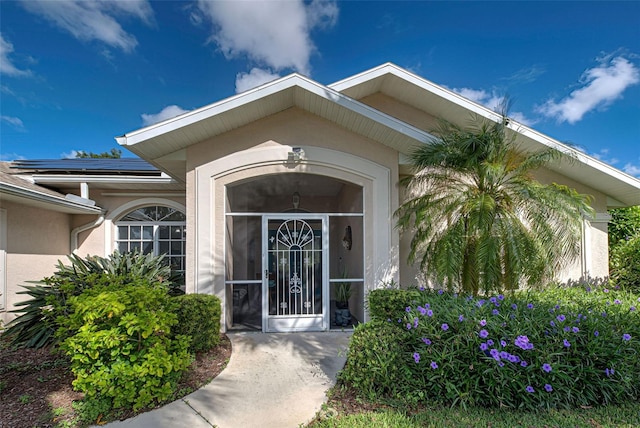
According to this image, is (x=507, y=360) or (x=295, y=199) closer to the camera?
(x=507, y=360)

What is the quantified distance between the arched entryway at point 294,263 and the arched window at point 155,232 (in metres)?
2.52

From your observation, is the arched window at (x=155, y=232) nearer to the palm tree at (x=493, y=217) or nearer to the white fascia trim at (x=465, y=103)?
the white fascia trim at (x=465, y=103)

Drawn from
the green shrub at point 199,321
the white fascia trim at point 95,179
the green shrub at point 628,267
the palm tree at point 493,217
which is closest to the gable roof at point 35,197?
the white fascia trim at point 95,179

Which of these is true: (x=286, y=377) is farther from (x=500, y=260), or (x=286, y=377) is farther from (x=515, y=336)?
(x=500, y=260)

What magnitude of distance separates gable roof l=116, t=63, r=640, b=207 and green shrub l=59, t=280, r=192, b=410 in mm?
3304

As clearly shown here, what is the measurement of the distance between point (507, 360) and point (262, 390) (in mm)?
3162

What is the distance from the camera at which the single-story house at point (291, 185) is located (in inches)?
244

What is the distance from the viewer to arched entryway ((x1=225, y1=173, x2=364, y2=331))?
6.61m

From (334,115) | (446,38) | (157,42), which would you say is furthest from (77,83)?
(446,38)

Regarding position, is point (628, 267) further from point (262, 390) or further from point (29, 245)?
point (29, 245)

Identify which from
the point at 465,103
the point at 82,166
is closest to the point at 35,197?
the point at 82,166

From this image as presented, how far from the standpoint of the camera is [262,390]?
4145 mm

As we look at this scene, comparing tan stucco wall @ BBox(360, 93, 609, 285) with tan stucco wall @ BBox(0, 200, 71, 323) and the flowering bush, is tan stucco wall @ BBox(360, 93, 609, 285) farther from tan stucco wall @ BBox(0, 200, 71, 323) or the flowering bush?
tan stucco wall @ BBox(0, 200, 71, 323)

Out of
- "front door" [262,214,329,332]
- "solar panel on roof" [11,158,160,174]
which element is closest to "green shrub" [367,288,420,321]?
"front door" [262,214,329,332]
